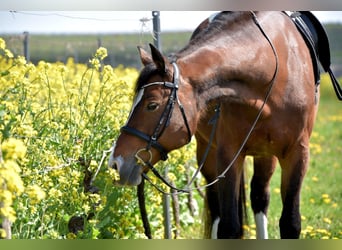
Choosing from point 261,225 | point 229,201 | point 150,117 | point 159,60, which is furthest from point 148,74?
point 261,225

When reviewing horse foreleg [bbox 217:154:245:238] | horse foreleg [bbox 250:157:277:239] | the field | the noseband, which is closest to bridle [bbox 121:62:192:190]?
the noseband

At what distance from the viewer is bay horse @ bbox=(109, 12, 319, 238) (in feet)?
13.8

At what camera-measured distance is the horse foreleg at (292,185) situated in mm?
4863

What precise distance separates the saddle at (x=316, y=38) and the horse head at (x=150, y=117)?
125 cm

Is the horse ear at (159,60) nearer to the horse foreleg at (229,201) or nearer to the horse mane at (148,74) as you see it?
the horse mane at (148,74)

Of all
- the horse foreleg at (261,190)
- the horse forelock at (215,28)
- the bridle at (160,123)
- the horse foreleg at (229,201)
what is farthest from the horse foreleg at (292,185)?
the bridle at (160,123)

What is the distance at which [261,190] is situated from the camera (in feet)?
18.4

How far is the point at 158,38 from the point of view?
216 inches

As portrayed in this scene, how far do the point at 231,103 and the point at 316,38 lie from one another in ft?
3.46

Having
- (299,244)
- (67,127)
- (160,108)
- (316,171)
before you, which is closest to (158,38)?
(67,127)

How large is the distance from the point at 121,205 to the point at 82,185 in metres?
0.37

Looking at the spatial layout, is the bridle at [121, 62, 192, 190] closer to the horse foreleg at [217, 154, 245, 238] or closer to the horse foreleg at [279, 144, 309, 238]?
the horse foreleg at [217, 154, 245, 238]

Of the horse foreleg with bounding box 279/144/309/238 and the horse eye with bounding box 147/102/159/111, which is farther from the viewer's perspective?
the horse foreleg with bounding box 279/144/309/238

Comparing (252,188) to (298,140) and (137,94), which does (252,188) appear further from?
(137,94)
